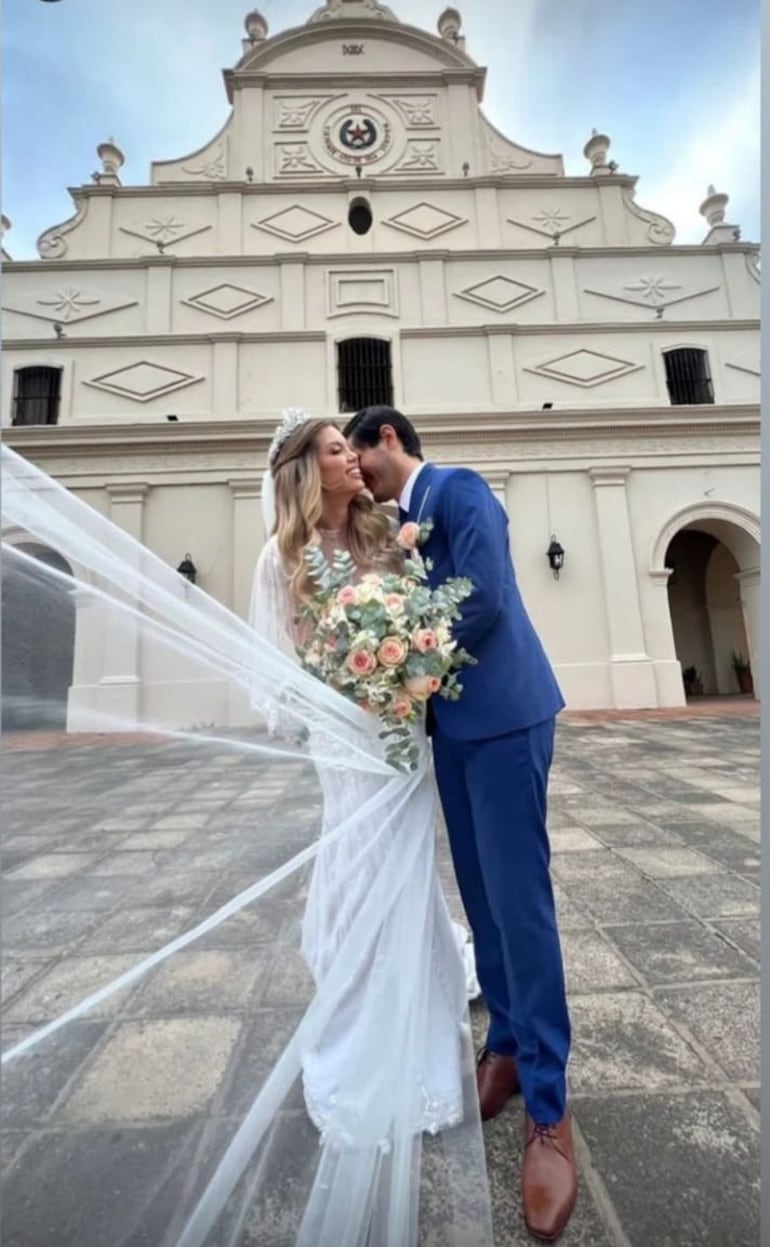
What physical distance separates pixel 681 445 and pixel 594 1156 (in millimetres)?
10505

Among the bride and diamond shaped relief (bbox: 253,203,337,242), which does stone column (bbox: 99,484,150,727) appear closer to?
the bride

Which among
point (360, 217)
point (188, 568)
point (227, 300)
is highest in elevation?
point (360, 217)

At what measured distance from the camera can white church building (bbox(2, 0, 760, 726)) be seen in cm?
955

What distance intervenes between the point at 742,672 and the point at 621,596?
4459mm

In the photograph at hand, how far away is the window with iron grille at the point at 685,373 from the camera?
10453 millimetres

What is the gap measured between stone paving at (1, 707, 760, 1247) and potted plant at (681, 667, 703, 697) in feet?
38.6

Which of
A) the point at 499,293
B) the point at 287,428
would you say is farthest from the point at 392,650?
the point at 499,293

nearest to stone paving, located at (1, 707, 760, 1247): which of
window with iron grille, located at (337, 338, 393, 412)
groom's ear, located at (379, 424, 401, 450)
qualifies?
groom's ear, located at (379, 424, 401, 450)

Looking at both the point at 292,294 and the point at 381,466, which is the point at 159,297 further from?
the point at 381,466

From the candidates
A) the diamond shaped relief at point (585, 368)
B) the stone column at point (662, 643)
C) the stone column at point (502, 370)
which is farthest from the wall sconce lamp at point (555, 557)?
the diamond shaped relief at point (585, 368)

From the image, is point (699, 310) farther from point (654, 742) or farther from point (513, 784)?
point (513, 784)

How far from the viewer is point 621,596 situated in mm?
9586

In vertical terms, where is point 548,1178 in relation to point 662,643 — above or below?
below

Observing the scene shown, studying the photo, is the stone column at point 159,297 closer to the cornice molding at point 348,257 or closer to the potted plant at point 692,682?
the cornice molding at point 348,257
